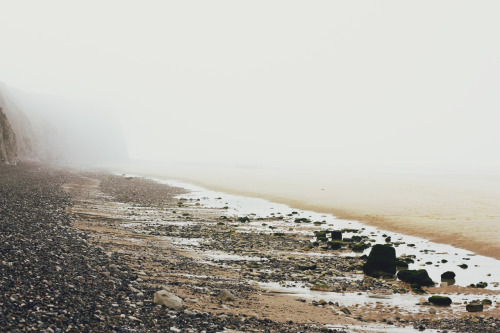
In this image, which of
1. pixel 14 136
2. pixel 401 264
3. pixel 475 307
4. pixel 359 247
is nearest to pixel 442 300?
pixel 475 307

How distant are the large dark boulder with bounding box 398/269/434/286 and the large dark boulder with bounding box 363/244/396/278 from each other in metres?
0.66

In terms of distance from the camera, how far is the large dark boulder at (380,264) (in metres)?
17.2

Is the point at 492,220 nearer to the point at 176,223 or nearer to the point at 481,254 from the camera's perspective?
the point at 481,254

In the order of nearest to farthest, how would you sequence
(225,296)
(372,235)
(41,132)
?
1. (225,296)
2. (372,235)
3. (41,132)

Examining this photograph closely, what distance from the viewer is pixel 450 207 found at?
131 feet

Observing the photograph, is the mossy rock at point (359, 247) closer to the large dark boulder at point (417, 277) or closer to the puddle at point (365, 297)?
the large dark boulder at point (417, 277)

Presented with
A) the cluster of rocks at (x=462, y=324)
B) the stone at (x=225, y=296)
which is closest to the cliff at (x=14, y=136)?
the stone at (x=225, y=296)

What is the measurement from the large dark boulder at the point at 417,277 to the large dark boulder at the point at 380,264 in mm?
658

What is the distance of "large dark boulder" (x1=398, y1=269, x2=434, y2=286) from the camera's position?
52.5 feet

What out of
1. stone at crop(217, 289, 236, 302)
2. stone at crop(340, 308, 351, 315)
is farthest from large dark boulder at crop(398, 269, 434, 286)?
stone at crop(217, 289, 236, 302)

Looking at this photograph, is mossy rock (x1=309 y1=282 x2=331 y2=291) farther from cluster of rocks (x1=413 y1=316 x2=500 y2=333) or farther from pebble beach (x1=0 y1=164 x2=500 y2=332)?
cluster of rocks (x1=413 y1=316 x2=500 y2=333)

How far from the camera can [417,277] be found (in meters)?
16.2

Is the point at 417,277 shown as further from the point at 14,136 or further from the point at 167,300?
the point at 14,136

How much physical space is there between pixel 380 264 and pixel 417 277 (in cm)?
162
